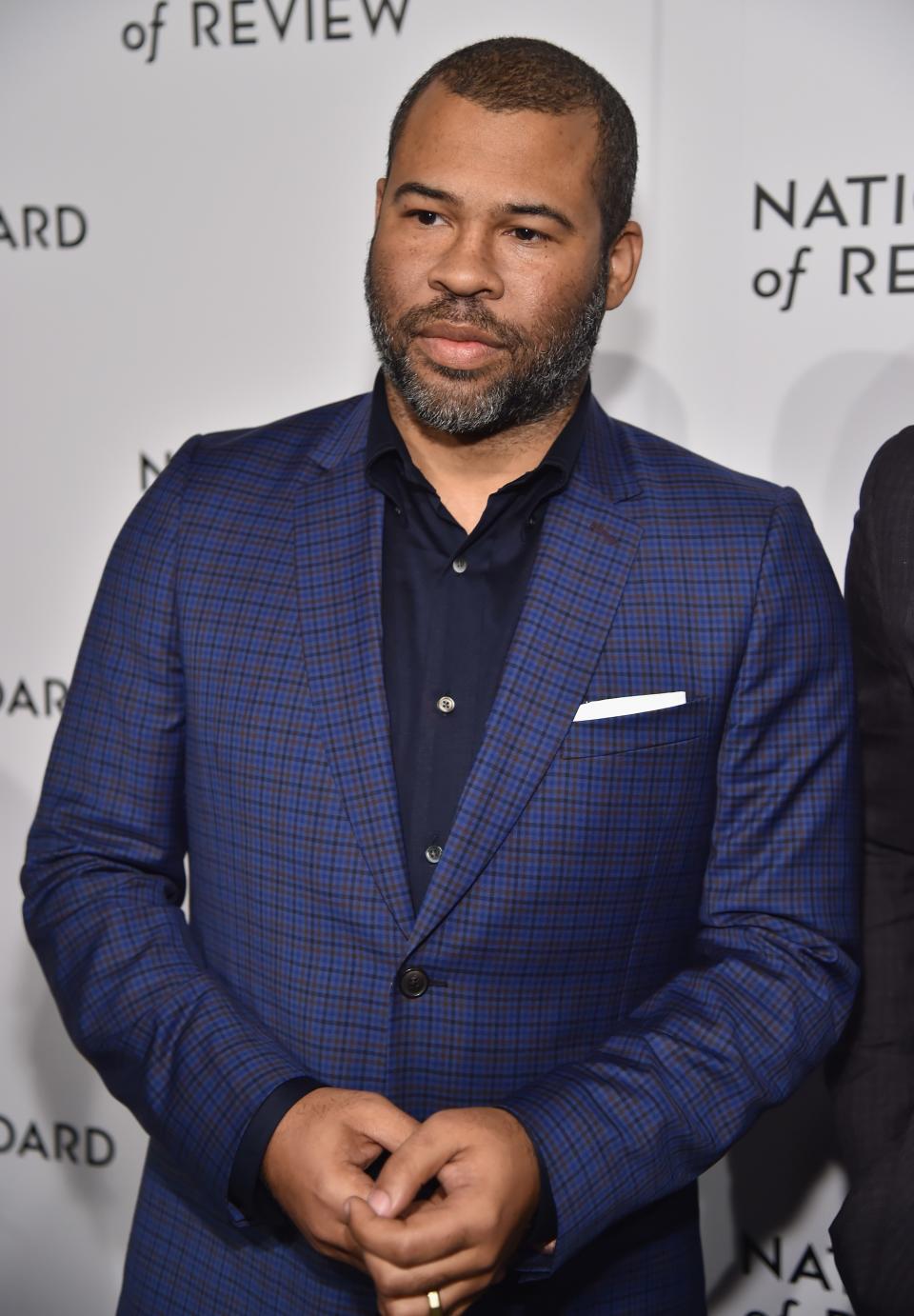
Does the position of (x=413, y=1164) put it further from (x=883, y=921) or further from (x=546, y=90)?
(x=546, y=90)

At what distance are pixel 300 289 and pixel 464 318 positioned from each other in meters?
0.77

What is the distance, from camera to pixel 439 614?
4.71ft

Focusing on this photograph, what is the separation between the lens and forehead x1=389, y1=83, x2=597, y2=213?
1.41 m

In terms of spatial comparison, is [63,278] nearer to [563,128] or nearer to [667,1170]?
[563,128]

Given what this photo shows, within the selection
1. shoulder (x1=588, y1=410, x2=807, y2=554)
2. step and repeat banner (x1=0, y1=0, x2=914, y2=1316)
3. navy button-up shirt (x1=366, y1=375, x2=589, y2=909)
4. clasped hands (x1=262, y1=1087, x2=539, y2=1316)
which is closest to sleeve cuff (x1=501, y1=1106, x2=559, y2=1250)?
clasped hands (x1=262, y1=1087, x2=539, y2=1316)

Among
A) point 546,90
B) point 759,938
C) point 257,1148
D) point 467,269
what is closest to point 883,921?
point 759,938

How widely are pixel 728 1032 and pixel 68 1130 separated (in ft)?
4.81

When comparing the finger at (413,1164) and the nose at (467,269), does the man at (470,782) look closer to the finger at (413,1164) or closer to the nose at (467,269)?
the nose at (467,269)

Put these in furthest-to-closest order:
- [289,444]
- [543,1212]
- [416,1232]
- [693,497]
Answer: [289,444] < [693,497] < [543,1212] < [416,1232]

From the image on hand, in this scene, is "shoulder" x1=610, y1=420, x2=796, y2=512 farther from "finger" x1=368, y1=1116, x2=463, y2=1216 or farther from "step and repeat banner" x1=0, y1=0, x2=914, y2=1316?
"finger" x1=368, y1=1116, x2=463, y2=1216

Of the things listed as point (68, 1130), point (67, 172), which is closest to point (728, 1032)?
point (68, 1130)

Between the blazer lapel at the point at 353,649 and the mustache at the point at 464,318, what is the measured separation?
173 millimetres

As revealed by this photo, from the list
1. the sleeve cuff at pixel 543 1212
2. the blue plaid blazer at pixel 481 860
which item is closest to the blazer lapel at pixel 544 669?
the blue plaid blazer at pixel 481 860

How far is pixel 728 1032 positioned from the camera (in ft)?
4.42
